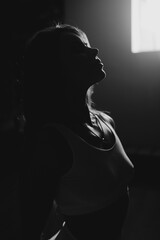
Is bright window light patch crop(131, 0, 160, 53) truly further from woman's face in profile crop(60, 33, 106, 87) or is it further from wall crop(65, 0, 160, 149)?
woman's face in profile crop(60, 33, 106, 87)

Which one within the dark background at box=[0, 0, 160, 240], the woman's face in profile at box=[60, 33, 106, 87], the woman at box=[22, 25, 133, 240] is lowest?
the dark background at box=[0, 0, 160, 240]

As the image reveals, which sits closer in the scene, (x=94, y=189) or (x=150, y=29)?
(x=94, y=189)

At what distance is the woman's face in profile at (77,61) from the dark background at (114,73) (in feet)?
5.24

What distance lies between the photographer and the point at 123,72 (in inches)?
95.7

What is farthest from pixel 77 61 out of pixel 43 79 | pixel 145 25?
pixel 145 25

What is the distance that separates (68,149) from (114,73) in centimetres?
211

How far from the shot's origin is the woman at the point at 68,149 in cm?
41

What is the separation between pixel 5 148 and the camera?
261cm

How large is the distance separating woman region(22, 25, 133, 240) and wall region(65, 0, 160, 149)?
188cm

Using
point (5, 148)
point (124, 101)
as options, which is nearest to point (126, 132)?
point (124, 101)

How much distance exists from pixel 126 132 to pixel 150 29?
935mm

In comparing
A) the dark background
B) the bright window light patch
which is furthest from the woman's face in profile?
the bright window light patch

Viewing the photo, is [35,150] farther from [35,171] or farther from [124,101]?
[124,101]

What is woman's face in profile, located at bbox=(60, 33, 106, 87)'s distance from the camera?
485 millimetres
